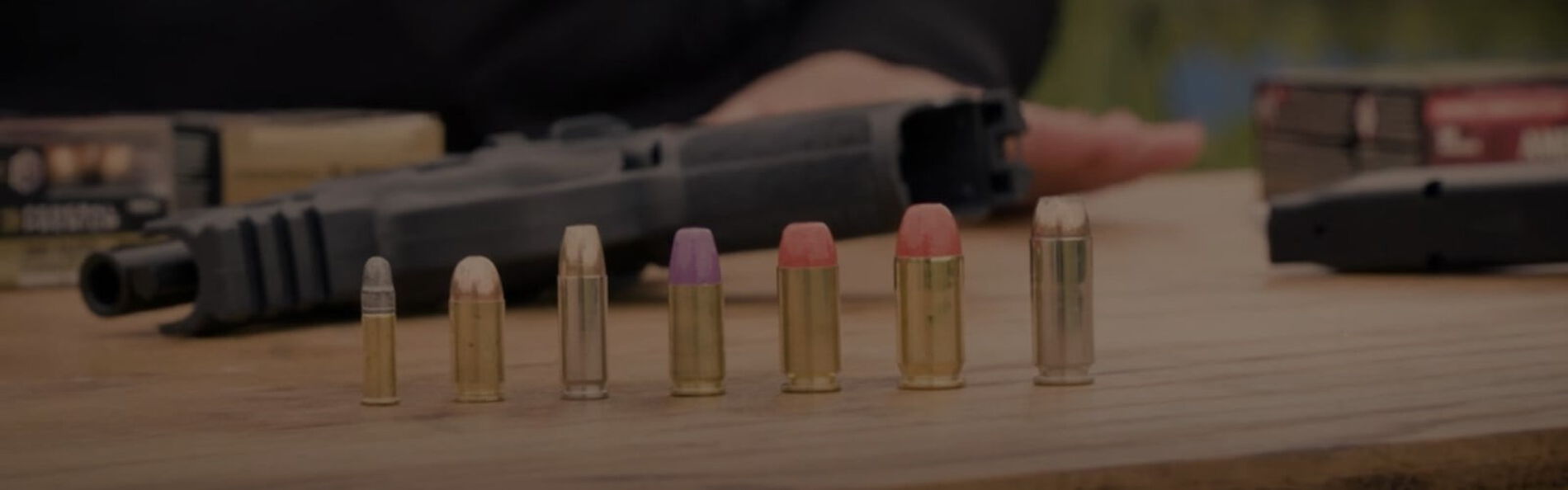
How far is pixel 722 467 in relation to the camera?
741 mm

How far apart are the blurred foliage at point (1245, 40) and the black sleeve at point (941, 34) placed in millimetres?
474

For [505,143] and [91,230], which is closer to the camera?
[505,143]

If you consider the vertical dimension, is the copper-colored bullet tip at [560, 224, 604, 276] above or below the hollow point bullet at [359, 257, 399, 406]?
above

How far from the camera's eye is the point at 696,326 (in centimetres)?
93

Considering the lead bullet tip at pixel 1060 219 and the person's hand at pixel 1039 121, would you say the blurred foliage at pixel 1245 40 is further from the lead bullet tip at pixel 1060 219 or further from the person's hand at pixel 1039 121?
the lead bullet tip at pixel 1060 219

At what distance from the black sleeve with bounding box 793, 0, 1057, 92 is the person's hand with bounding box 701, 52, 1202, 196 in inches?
1.4

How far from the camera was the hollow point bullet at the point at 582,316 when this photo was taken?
0.92 m

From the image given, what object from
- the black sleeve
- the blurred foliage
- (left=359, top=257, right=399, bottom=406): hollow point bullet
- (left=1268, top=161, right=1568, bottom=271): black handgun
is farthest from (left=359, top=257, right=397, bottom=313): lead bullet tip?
the blurred foliage

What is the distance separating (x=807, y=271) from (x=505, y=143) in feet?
1.54

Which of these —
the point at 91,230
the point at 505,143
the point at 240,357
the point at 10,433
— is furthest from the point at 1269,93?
the point at 10,433

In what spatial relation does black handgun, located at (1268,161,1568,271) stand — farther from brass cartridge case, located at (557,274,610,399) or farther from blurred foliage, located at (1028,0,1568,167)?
blurred foliage, located at (1028,0,1568,167)

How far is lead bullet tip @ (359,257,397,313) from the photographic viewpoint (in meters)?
0.94

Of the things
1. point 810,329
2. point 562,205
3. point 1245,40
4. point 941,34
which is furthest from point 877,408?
point 1245,40

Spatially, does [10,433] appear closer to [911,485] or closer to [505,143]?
[911,485]
